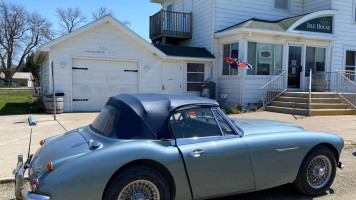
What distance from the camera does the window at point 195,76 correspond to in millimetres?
14570

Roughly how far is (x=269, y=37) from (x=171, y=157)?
1198 cm

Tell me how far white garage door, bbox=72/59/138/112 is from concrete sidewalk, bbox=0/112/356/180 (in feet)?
5.63

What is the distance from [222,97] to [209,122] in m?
10.4

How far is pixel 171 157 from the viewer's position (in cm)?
306

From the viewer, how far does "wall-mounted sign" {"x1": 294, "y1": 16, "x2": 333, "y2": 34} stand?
14.1 meters

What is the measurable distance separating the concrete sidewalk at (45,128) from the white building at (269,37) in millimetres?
3326

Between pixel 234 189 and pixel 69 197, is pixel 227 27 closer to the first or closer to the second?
pixel 234 189

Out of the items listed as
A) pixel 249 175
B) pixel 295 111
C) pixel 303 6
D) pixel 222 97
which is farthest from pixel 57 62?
pixel 303 6

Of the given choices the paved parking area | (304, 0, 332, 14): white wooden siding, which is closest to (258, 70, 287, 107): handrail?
the paved parking area

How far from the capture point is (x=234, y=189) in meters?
3.40

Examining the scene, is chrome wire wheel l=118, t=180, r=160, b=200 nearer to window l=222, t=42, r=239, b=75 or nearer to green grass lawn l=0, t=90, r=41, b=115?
green grass lawn l=0, t=90, r=41, b=115

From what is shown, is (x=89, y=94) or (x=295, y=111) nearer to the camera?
(x=295, y=111)

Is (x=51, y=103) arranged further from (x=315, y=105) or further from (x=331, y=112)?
(x=331, y=112)

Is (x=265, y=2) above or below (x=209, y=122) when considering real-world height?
above
